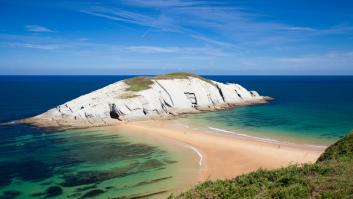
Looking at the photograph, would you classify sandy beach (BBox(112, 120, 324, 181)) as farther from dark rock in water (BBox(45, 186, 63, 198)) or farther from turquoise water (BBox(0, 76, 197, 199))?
dark rock in water (BBox(45, 186, 63, 198))

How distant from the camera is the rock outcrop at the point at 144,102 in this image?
5862cm

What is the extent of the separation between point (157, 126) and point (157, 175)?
84.8 feet

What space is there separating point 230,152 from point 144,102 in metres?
31.0

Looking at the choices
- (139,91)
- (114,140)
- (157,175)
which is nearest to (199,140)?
(114,140)

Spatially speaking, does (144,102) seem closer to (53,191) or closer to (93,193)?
(53,191)

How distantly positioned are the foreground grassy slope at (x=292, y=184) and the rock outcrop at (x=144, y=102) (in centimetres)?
4359

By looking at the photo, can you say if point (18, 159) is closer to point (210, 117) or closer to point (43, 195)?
point (43, 195)

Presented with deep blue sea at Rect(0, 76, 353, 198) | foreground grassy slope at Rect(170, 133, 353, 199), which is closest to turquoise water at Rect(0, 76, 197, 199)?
deep blue sea at Rect(0, 76, 353, 198)

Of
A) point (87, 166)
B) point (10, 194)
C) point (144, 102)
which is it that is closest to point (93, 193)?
point (10, 194)

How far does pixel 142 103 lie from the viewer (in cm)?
6475

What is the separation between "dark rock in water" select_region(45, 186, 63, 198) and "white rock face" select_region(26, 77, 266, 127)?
29.3 metres

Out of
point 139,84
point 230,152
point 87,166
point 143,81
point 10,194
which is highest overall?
point 143,81

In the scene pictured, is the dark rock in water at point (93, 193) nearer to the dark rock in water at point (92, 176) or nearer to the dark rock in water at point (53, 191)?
the dark rock in water at point (92, 176)

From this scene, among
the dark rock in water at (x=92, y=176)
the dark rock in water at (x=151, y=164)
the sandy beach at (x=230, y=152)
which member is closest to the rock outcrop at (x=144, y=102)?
the sandy beach at (x=230, y=152)
